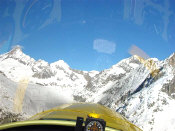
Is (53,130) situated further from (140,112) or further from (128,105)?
(128,105)

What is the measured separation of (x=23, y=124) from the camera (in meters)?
3.50

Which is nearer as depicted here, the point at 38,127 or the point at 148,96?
the point at 38,127

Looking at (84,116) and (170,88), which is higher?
(170,88)

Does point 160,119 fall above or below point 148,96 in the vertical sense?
below

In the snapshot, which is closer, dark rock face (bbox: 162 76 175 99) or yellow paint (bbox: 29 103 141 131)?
yellow paint (bbox: 29 103 141 131)

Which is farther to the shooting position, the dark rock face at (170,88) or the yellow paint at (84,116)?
the dark rock face at (170,88)

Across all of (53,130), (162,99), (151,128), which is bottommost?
(151,128)

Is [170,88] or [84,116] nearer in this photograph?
[84,116]

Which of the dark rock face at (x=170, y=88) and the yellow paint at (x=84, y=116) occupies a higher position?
the dark rock face at (x=170, y=88)

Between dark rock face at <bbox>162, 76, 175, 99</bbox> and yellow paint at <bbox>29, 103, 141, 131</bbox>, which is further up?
dark rock face at <bbox>162, 76, 175, 99</bbox>

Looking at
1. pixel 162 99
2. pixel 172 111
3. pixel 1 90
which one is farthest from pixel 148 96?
pixel 1 90

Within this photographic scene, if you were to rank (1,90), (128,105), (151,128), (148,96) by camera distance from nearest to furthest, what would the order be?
(151,128)
(148,96)
(128,105)
(1,90)

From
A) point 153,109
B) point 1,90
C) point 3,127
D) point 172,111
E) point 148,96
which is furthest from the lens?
point 1,90

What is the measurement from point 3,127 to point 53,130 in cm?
90
